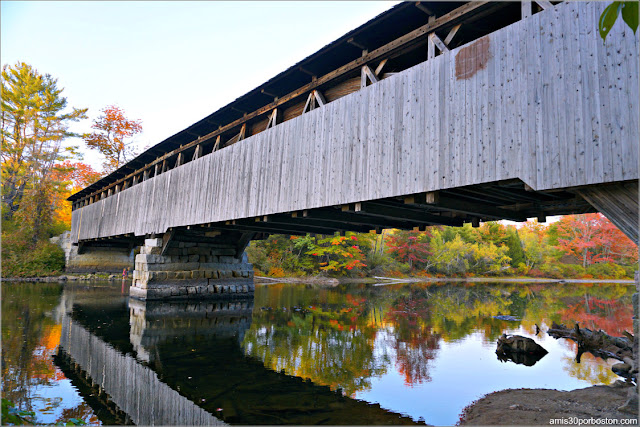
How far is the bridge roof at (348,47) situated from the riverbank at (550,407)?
4.80 meters

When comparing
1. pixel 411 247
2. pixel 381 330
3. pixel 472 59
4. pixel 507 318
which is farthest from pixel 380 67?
pixel 411 247

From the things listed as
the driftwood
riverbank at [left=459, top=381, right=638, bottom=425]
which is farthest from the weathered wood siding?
the driftwood

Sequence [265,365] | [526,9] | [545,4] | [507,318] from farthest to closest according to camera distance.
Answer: [507,318] < [265,365] < [526,9] < [545,4]

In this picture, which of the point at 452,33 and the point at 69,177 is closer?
the point at 452,33

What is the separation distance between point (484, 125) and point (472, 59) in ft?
3.14

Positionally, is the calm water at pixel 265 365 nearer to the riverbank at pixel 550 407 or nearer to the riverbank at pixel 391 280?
the riverbank at pixel 550 407

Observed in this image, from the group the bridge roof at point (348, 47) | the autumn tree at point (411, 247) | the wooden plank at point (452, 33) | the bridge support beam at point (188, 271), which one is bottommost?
the bridge support beam at point (188, 271)

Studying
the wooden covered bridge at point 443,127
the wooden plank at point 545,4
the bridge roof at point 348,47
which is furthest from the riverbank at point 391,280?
the wooden plank at point 545,4

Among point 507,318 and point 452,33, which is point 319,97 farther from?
point 507,318

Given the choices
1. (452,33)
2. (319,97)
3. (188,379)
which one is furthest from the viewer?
(319,97)

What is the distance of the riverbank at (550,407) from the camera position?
332 cm

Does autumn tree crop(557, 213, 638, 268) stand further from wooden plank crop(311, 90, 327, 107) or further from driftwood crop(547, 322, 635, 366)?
wooden plank crop(311, 90, 327, 107)

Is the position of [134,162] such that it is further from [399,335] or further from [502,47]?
[502,47]

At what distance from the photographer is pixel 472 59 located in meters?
4.91
